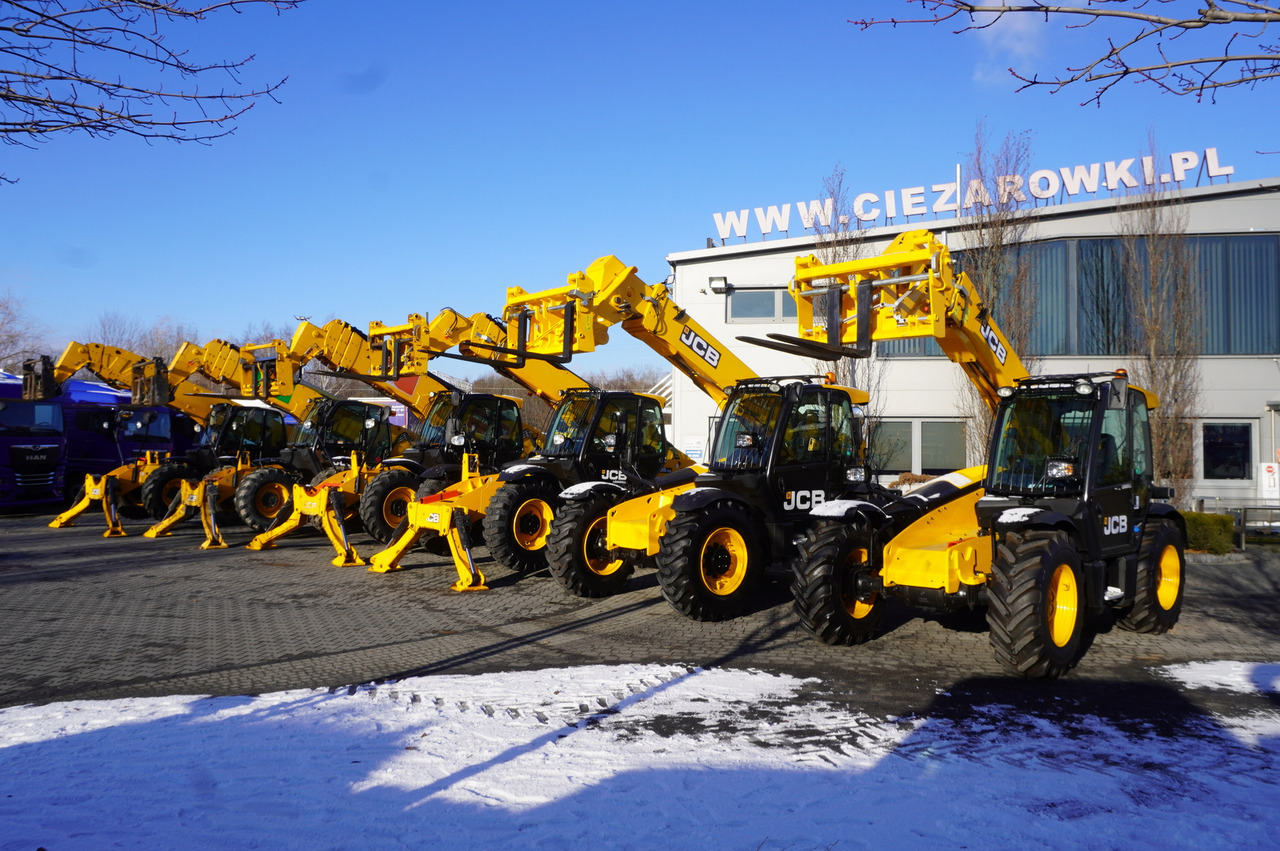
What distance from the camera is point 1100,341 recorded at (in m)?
19.8

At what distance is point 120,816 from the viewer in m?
4.17

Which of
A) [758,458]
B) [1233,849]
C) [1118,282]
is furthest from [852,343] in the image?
[1118,282]

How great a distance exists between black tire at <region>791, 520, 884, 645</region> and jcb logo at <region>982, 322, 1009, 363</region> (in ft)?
8.60

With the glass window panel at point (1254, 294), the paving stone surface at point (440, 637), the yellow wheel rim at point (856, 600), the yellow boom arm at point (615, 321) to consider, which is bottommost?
the paving stone surface at point (440, 637)

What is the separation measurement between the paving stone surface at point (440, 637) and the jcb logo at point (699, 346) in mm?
3045

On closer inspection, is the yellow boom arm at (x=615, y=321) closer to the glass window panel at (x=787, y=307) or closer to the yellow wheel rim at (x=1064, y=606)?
the yellow wheel rim at (x=1064, y=606)

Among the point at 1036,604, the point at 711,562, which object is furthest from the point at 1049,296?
the point at 1036,604

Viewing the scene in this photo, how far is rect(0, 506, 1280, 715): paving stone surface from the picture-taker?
6.75 m

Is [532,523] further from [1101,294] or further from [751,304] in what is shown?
[1101,294]

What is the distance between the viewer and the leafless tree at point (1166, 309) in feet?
61.0

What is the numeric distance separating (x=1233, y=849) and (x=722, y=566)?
17.7 feet

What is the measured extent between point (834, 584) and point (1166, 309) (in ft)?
50.3

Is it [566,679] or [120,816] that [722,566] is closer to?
[566,679]

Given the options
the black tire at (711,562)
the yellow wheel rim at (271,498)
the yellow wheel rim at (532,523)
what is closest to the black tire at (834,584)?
the black tire at (711,562)
